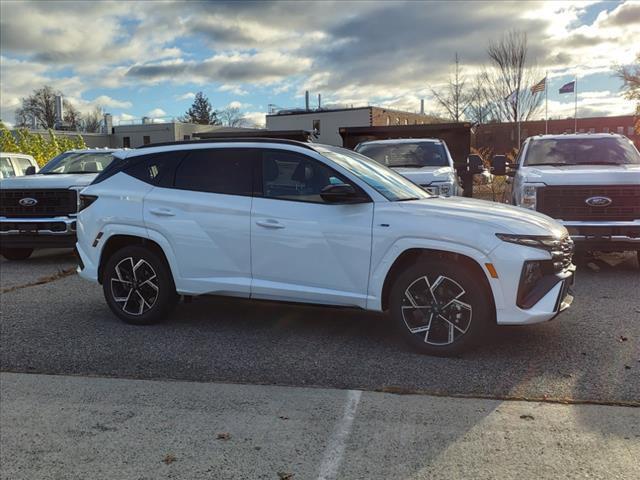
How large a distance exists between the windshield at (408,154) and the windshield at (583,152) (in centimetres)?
152

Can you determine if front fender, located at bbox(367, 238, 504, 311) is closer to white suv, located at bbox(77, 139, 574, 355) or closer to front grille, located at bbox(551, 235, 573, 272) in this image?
white suv, located at bbox(77, 139, 574, 355)

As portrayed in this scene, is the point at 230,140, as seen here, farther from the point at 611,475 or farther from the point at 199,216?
the point at 611,475

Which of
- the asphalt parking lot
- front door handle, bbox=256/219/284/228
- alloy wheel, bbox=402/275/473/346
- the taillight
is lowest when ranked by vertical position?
the asphalt parking lot

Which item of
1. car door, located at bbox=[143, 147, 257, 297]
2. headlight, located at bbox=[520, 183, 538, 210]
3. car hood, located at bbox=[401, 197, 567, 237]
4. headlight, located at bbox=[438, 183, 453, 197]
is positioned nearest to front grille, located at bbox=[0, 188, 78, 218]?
car door, located at bbox=[143, 147, 257, 297]

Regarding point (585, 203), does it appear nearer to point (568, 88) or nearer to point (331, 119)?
point (568, 88)

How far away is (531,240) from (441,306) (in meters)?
0.88

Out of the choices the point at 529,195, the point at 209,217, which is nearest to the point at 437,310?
the point at 209,217

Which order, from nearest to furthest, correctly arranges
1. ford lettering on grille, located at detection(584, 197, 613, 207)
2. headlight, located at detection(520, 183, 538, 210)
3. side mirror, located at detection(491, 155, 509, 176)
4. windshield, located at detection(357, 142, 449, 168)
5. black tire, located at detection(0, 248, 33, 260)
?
ford lettering on grille, located at detection(584, 197, 613, 207) < headlight, located at detection(520, 183, 538, 210) < side mirror, located at detection(491, 155, 509, 176) < windshield, located at detection(357, 142, 449, 168) < black tire, located at detection(0, 248, 33, 260)

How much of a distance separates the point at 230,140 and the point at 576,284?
478 centimetres

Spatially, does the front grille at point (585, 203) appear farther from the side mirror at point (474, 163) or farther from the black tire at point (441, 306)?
the black tire at point (441, 306)

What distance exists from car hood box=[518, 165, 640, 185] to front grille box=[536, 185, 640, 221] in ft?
0.22

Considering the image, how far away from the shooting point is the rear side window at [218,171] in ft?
17.9

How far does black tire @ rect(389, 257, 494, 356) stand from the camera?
4598 mm

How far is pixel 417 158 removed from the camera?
10188 millimetres
